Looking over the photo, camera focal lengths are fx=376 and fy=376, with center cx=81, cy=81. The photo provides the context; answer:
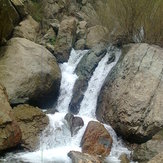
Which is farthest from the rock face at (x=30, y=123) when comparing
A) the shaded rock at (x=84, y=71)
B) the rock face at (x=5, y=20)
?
the rock face at (x=5, y=20)

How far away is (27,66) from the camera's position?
427 inches

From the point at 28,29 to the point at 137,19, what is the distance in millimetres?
4253

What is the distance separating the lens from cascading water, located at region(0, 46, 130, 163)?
8.79m

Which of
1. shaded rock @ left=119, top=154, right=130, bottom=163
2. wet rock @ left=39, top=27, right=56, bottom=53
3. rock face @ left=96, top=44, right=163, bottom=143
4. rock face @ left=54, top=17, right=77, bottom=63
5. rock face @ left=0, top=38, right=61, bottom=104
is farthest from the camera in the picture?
wet rock @ left=39, top=27, right=56, bottom=53

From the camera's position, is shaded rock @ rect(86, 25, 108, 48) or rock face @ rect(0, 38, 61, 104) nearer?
rock face @ rect(0, 38, 61, 104)

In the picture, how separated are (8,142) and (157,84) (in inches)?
170

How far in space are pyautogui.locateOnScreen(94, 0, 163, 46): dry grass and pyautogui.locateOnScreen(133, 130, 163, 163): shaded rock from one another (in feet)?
13.0

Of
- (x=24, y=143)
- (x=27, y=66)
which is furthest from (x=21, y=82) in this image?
(x=24, y=143)

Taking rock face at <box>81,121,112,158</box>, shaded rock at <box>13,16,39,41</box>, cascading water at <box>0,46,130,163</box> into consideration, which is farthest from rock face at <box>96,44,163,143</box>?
shaded rock at <box>13,16,39,41</box>

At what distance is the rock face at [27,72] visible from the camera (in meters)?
10.3

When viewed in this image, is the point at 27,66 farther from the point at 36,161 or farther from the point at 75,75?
the point at 36,161

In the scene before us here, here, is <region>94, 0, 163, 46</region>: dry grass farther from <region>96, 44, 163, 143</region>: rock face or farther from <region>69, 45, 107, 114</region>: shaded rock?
<region>69, 45, 107, 114</region>: shaded rock

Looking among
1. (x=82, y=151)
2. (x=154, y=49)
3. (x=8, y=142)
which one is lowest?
(x=82, y=151)

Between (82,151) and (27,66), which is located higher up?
(27,66)
